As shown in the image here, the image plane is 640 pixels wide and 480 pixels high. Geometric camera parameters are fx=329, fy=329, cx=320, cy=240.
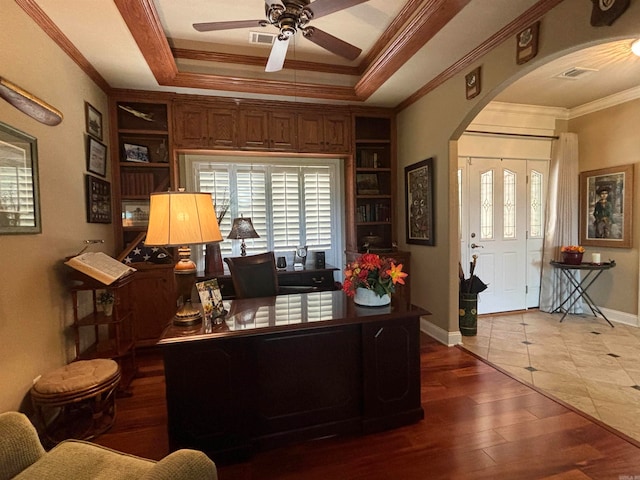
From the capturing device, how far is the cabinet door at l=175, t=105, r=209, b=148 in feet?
12.1

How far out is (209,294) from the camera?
6.56 ft

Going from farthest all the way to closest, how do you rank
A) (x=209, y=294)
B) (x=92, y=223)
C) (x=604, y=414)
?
(x=92, y=223)
(x=604, y=414)
(x=209, y=294)

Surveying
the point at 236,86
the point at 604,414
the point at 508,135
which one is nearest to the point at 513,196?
the point at 508,135

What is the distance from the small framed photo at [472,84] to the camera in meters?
2.93

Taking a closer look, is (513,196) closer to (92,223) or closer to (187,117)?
(187,117)

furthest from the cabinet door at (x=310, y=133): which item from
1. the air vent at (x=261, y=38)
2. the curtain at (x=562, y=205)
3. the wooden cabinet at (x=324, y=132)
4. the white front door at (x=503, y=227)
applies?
the curtain at (x=562, y=205)

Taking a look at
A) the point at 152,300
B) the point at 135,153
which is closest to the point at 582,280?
the point at 152,300

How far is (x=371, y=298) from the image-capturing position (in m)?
2.21

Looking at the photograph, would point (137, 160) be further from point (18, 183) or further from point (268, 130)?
point (18, 183)

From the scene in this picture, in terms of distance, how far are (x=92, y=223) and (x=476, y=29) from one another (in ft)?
12.0

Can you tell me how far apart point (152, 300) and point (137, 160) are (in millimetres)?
1563

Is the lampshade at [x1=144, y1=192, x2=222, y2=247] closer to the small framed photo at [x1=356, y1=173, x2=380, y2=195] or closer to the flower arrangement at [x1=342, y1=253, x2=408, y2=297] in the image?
the flower arrangement at [x1=342, y1=253, x2=408, y2=297]

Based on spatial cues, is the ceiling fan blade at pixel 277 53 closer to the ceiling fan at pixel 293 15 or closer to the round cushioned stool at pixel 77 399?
the ceiling fan at pixel 293 15

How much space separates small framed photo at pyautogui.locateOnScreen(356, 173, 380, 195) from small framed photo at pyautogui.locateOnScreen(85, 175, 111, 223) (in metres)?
2.87
